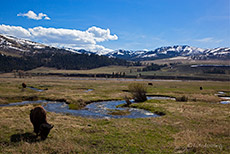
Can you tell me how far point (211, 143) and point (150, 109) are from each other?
20.1 meters

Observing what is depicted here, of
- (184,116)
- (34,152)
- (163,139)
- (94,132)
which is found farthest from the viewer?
(184,116)

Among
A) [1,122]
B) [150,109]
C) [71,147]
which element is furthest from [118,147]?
[150,109]

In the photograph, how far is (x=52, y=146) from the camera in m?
16.9

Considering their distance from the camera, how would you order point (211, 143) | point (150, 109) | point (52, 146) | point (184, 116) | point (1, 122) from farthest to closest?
point (150, 109) → point (184, 116) → point (1, 122) → point (211, 143) → point (52, 146)

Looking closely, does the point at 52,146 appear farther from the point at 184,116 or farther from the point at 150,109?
the point at 150,109

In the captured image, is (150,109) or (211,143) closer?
(211,143)

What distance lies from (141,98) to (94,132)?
28.2 meters

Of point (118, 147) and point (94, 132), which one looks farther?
point (94, 132)

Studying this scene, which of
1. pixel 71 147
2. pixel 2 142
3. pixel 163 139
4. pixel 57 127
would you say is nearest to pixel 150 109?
pixel 163 139

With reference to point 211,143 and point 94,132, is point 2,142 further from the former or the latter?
point 211,143

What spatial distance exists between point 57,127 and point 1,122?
24.8ft

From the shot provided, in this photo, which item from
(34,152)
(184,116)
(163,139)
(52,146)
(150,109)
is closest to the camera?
(34,152)

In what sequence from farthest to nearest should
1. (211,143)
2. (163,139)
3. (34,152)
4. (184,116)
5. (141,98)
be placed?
(141,98) → (184,116) → (163,139) → (211,143) → (34,152)

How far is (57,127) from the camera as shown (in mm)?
23234
